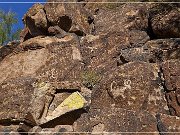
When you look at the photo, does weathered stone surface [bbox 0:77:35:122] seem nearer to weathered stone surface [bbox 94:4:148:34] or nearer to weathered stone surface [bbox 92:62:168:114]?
weathered stone surface [bbox 92:62:168:114]

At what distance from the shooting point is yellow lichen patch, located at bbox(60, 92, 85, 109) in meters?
8.64

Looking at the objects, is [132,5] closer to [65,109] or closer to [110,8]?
[110,8]

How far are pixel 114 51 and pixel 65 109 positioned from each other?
3199mm

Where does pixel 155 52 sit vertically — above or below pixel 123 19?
below

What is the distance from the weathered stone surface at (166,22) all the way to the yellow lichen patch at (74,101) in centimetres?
354

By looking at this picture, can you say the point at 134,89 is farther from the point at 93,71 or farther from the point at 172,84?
the point at 93,71

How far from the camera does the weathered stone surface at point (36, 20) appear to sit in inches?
551

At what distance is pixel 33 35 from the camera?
559 inches

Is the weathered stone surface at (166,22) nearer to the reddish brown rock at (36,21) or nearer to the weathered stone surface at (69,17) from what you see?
the weathered stone surface at (69,17)

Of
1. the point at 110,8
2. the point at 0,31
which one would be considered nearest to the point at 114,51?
the point at 110,8

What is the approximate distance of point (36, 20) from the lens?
14.2 metres

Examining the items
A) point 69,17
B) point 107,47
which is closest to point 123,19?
point 107,47

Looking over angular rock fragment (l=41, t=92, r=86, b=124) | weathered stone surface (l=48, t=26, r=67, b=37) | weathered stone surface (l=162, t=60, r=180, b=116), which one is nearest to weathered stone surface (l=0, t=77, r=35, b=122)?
angular rock fragment (l=41, t=92, r=86, b=124)

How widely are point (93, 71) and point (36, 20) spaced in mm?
4232
